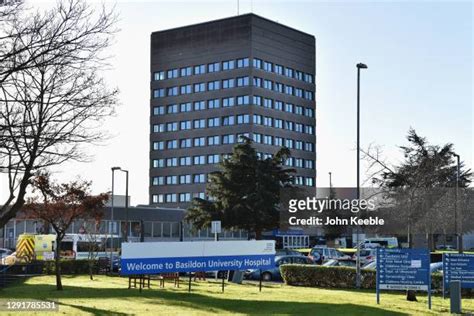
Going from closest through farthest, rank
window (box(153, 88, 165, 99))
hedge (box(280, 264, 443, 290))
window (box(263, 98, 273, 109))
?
hedge (box(280, 264, 443, 290)) < window (box(263, 98, 273, 109)) < window (box(153, 88, 165, 99))

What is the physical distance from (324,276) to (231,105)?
80545 mm

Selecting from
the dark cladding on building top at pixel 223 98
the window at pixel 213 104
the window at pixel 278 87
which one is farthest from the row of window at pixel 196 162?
the window at pixel 278 87

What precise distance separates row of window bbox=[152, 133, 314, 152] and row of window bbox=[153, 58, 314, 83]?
410 inches

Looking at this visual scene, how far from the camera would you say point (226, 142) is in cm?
11088

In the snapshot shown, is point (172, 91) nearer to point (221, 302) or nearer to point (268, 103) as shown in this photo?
point (268, 103)

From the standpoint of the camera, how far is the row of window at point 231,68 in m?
110

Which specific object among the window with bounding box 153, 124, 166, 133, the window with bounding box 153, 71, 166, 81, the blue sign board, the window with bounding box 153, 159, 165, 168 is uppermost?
the window with bounding box 153, 71, 166, 81

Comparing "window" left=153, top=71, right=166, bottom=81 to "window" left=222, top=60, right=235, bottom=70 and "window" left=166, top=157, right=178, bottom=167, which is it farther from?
"window" left=166, top=157, right=178, bottom=167

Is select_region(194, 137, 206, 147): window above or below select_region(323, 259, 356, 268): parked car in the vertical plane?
above

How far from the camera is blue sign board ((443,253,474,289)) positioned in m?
23.1

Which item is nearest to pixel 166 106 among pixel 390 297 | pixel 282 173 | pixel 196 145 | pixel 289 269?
pixel 196 145

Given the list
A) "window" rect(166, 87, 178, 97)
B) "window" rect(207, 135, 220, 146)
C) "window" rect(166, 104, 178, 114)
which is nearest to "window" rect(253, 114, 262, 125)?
"window" rect(207, 135, 220, 146)

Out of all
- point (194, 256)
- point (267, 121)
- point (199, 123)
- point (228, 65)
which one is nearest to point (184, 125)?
point (199, 123)

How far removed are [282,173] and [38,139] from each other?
42354 mm
